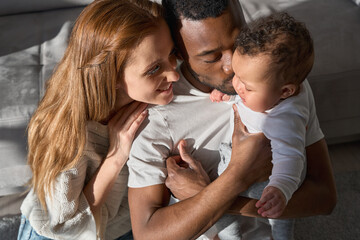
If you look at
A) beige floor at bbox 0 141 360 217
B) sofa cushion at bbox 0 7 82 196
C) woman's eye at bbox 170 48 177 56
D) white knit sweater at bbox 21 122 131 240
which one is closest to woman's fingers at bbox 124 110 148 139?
white knit sweater at bbox 21 122 131 240

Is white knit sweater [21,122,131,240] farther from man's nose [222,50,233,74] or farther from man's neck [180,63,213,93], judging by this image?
man's nose [222,50,233,74]

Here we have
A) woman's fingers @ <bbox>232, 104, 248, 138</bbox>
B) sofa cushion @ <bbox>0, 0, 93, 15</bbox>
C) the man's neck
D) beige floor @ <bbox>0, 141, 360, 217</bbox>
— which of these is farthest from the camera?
sofa cushion @ <bbox>0, 0, 93, 15</bbox>

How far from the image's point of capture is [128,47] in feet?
3.92

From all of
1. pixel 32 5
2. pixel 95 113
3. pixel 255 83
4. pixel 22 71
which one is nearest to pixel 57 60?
pixel 22 71

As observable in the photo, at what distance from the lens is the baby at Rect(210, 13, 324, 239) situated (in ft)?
→ 3.54

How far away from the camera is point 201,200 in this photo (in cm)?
125

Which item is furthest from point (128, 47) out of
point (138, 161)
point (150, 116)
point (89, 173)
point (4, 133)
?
point (4, 133)

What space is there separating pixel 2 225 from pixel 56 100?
0.99 metres

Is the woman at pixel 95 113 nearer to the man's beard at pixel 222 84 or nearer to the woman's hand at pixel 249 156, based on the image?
the man's beard at pixel 222 84

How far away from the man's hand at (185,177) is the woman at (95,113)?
17 centimetres

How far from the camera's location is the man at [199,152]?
1242 mm

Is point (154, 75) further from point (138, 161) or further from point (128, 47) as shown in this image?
point (138, 161)

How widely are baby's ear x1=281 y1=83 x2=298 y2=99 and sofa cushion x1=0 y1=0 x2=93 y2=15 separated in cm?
157

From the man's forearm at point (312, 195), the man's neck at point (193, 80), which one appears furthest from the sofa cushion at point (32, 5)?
the man's forearm at point (312, 195)
